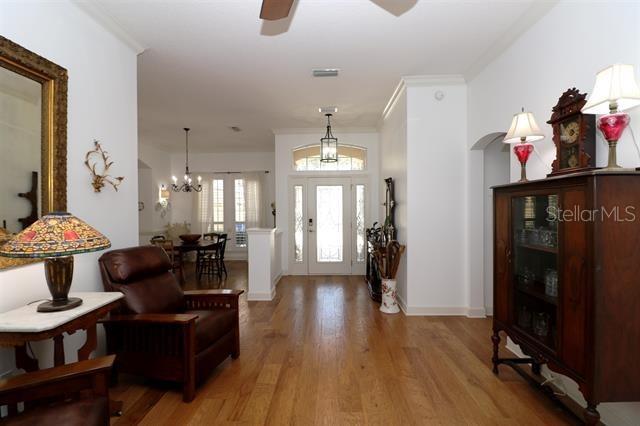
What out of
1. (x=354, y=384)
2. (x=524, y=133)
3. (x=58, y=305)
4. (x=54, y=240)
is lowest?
(x=354, y=384)

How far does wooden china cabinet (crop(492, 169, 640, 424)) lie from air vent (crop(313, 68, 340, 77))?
2.37 meters

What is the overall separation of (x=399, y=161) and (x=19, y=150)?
12.6ft

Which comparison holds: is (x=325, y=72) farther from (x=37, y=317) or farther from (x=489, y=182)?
(x=37, y=317)

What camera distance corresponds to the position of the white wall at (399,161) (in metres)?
3.93

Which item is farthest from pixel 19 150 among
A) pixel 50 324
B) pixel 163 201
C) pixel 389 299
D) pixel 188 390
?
pixel 163 201

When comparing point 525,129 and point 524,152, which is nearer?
point 525,129

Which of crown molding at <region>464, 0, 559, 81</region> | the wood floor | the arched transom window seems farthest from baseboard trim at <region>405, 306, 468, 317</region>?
the arched transom window

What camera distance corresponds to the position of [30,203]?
188 cm

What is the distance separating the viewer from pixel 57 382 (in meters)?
1.33

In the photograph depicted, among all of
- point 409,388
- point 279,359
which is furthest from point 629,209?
point 279,359

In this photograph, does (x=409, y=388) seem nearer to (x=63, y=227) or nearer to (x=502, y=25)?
(x=63, y=227)

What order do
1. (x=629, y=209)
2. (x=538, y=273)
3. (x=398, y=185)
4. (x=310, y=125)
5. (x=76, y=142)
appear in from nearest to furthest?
(x=629, y=209) → (x=538, y=273) → (x=76, y=142) → (x=398, y=185) → (x=310, y=125)

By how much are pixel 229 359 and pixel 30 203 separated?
1901 millimetres

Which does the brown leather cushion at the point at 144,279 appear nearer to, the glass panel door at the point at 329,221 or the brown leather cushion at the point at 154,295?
the brown leather cushion at the point at 154,295
